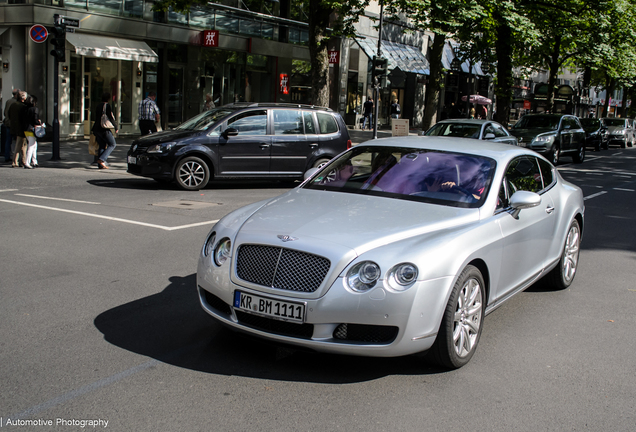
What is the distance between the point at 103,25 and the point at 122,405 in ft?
70.4

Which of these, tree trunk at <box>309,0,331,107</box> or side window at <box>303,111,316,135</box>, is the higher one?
tree trunk at <box>309,0,331,107</box>

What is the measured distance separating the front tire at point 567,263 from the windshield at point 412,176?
5.69ft

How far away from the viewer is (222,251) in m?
4.54

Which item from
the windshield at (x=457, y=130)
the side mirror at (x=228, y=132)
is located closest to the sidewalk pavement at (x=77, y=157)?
the side mirror at (x=228, y=132)

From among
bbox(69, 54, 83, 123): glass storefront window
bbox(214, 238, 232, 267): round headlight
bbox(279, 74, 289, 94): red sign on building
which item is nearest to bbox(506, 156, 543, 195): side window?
bbox(214, 238, 232, 267): round headlight

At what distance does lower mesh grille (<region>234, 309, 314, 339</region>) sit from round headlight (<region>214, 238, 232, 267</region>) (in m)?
0.36

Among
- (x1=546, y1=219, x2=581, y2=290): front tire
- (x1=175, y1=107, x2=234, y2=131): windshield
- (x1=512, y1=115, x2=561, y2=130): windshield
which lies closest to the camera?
(x1=546, y1=219, x2=581, y2=290): front tire

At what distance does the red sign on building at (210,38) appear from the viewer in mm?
26375

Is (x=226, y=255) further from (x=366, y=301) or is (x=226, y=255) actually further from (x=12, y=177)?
(x=12, y=177)

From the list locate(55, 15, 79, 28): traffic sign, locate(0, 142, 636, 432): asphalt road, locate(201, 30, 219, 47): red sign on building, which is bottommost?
locate(0, 142, 636, 432): asphalt road

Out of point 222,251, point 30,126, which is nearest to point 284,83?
point 30,126

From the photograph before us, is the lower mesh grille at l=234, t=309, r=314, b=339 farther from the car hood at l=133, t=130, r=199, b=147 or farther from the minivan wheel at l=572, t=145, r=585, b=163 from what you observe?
the minivan wheel at l=572, t=145, r=585, b=163

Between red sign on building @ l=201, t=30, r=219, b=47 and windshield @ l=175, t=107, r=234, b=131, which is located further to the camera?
red sign on building @ l=201, t=30, r=219, b=47

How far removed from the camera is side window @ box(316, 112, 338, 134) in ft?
48.5
